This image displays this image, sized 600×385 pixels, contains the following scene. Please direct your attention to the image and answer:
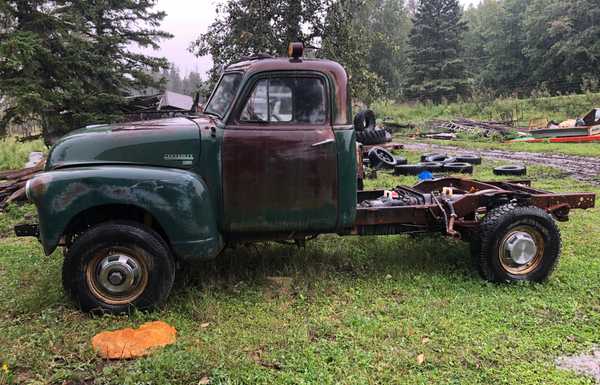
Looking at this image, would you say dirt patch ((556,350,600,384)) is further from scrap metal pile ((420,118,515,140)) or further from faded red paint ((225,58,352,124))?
scrap metal pile ((420,118,515,140))

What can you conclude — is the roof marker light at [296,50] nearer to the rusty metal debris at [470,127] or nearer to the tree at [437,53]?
the rusty metal debris at [470,127]

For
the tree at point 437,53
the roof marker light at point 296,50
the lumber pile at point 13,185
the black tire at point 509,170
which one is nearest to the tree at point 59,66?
the lumber pile at point 13,185

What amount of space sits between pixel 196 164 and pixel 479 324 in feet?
→ 8.76

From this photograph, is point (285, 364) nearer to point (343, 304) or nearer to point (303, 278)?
point (343, 304)

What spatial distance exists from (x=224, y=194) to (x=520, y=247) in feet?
9.22

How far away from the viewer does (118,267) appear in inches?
154

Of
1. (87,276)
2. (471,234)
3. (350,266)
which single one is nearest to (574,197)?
(471,234)

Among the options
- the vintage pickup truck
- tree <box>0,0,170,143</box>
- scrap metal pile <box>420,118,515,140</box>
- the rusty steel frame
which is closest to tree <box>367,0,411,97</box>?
scrap metal pile <box>420,118,515,140</box>

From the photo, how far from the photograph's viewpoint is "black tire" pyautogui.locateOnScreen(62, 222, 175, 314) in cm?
388

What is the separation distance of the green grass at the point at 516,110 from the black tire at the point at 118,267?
76.0 feet

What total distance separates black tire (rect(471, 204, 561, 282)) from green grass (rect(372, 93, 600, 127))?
68.8ft

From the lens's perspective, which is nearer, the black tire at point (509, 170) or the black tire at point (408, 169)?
the black tire at point (509, 170)

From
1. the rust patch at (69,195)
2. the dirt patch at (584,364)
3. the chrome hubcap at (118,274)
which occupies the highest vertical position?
the rust patch at (69,195)

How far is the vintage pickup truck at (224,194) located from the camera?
12.7 ft
